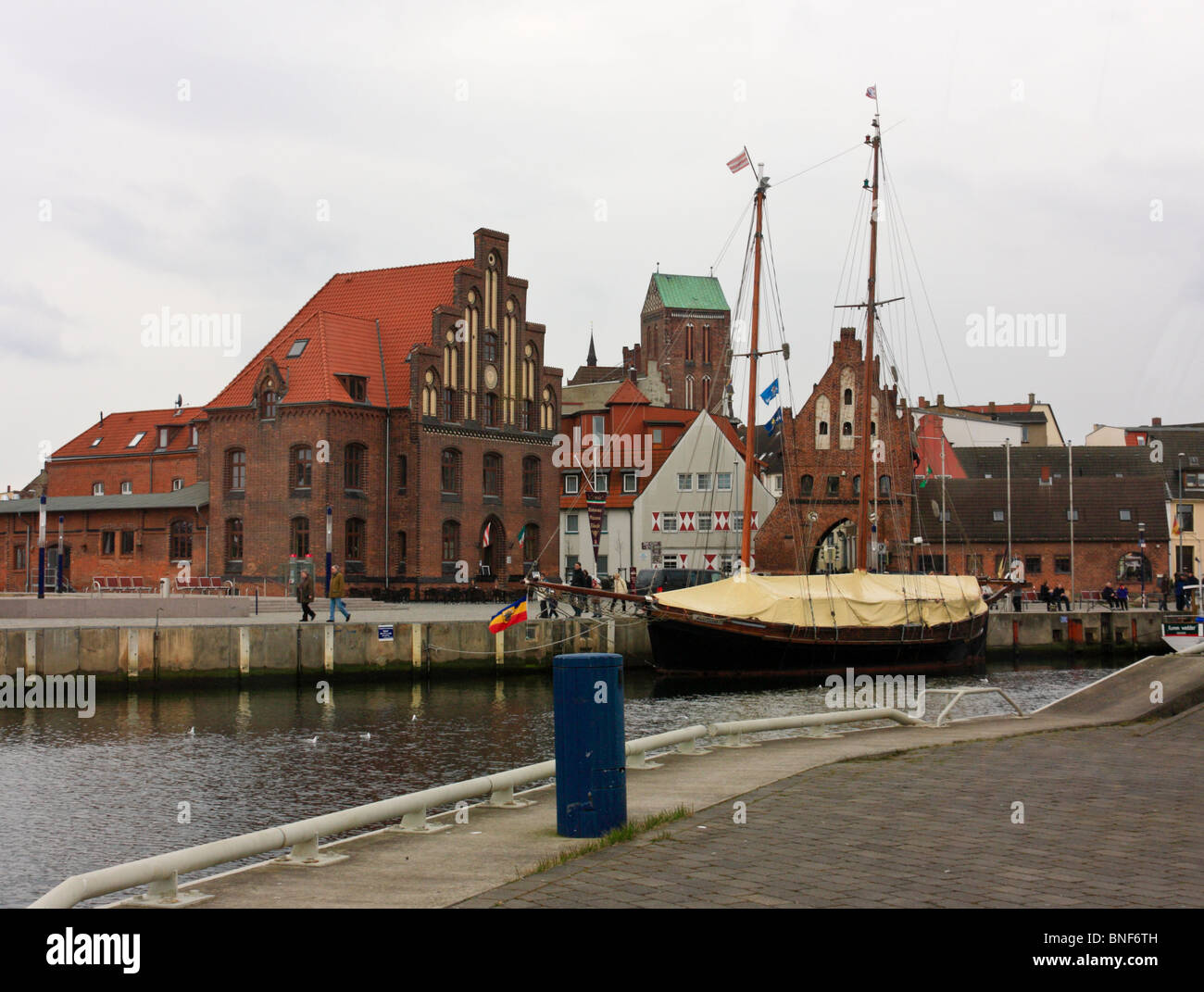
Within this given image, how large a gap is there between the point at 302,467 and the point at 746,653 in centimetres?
2848

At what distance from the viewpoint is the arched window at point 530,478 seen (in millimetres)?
72188

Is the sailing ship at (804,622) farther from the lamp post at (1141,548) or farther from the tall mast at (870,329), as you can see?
the lamp post at (1141,548)

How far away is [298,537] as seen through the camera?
6306cm

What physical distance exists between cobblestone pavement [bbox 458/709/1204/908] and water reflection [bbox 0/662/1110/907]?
8.25 m

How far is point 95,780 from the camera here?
888 inches

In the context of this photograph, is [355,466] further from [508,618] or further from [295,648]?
[295,648]

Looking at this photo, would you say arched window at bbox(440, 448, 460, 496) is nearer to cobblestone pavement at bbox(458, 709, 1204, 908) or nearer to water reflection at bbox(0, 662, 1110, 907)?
water reflection at bbox(0, 662, 1110, 907)

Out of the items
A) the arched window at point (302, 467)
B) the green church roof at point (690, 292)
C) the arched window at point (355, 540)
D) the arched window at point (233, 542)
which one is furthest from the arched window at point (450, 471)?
the green church roof at point (690, 292)

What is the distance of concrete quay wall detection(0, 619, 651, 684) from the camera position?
35.0m

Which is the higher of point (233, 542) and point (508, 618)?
point (233, 542)

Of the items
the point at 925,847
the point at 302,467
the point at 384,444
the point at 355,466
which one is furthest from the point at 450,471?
the point at 925,847

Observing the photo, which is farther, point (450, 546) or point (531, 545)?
point (531, 545)
